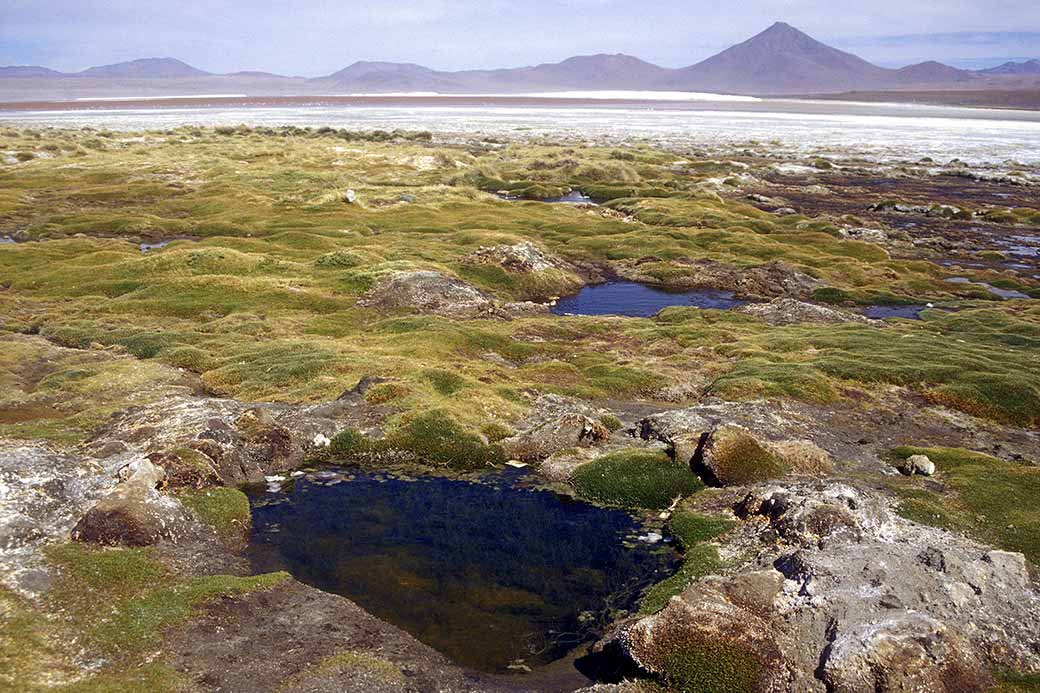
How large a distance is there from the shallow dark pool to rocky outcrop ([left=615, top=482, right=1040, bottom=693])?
31.2 meters

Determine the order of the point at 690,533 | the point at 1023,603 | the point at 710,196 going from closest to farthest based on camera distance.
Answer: the point at 1023,603 < the point at 690,533 < the point at 710,196

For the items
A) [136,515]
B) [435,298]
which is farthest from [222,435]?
[435,298]

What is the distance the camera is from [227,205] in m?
77.3

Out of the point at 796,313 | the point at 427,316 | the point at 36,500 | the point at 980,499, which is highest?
the point at 36,500

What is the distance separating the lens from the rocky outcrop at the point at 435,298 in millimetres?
45281

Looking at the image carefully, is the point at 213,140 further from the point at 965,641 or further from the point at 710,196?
the point at 965,641

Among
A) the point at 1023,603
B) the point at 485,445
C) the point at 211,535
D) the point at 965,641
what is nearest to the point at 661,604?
the point at 965,641

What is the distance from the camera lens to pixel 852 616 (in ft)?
53.1

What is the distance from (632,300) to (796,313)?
1120 centimetres

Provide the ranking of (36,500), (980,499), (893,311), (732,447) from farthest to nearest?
(893,311)
(732,447)
(980,499)
(36,500)

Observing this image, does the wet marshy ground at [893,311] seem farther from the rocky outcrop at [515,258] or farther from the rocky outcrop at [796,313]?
the rocky outcrop at [515,258]

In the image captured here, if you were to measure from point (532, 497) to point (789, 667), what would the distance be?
33.1 ft

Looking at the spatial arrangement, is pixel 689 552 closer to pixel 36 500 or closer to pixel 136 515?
pixel 136 515

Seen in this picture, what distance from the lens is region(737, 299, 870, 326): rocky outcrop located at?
46.6 meters
